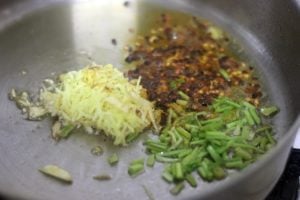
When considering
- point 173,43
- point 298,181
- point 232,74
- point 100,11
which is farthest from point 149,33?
point 298,181

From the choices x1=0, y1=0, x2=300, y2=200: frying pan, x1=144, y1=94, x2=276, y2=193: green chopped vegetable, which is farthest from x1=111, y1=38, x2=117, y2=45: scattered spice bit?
x1=144, y1=94, x2=276, y2=193: green chopped vegetable

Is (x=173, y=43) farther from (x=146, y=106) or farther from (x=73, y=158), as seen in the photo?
(x=73, y=158)

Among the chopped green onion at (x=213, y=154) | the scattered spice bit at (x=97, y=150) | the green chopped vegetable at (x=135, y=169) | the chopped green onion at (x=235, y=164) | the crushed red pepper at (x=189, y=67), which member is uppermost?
the crushed red pepper at (x=189, y=67)

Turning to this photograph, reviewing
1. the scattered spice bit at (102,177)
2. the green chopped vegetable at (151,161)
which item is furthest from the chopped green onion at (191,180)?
the scattered spice bit at (102,177)

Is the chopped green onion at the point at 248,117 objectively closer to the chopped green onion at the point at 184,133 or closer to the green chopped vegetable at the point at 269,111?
the green chopped vegetable at the point at 269,111

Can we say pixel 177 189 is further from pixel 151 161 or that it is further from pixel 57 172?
pixel 57 172

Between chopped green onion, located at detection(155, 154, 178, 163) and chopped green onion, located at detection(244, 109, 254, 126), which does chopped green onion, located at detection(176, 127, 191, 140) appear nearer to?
chopped green onion, located at detection(155, 154, 178, 163)
